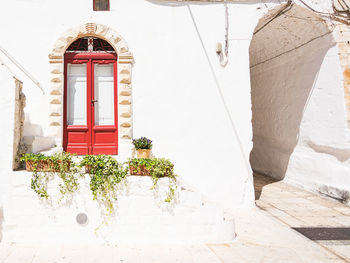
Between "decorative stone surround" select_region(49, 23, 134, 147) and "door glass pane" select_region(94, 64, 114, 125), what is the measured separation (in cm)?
37

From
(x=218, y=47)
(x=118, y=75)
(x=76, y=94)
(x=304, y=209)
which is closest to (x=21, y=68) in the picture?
(x=76, y=94)

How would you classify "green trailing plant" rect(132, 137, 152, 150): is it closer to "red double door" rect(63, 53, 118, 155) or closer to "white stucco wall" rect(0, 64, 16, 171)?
"red double door" rect(63, 53, 118, 155)

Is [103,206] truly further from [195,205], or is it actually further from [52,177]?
[195,205]

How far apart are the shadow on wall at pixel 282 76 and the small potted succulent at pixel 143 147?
4.00m

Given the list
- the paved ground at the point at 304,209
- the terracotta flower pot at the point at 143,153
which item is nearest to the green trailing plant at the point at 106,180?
the terracotta flower pot at the point at 143,153

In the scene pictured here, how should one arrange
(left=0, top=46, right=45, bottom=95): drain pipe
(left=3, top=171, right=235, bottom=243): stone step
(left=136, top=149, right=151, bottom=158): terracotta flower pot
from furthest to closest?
(left=0, top=46, right=45, bottom=95): drain pipe, (left=136, top=149, right=151, bottom=158): terracotta flower pot, (left=3, top=171, right=235, bottom=243): stone step

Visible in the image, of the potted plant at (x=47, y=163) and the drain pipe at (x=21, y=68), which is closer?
the potted plant at (x=47, y=163)

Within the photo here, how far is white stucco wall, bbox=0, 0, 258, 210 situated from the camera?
5770 mm

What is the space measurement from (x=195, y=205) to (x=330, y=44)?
17.5 ft

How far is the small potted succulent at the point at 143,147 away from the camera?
5.54m

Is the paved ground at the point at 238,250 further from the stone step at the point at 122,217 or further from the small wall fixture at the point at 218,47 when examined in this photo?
the small wall fixture at the point at 218,47

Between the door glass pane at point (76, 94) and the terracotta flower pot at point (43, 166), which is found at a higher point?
the door glass pane at point (76, 94)

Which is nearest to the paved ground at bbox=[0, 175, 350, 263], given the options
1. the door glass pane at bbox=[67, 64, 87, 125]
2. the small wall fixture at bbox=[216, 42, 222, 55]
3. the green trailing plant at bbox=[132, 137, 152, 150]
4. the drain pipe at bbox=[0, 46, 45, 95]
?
the green trailing plant at bbox=[132, 137, 152, 150]

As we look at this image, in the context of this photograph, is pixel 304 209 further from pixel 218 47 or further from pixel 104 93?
pixel 104 93
